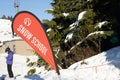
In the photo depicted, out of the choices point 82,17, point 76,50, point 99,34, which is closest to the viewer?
point 99,34

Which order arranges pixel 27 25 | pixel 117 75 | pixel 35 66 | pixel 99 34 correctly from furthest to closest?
1. pixel 35 66
2. pixel 99 34
3. pixel 117 75
4. pixel 27 25

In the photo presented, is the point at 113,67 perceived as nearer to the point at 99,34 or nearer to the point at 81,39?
the point at 99,34

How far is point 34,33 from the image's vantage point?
A: 8.34m

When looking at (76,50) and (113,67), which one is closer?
(113,67)

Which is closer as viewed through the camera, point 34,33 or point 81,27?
point 34,33

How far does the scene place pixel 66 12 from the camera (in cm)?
2255

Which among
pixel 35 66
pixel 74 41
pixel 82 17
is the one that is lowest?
pixel 35 66

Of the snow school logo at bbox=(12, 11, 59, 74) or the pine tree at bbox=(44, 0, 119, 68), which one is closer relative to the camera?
the snow school logo at bbox=(12, 11, 59, 74)

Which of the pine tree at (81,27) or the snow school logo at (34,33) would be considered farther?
the pine tree at (81,27)

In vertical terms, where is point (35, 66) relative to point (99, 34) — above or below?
below

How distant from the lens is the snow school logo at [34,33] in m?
8.26

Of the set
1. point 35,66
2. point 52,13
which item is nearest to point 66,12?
point 52,13

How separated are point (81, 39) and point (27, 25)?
41.0 feet

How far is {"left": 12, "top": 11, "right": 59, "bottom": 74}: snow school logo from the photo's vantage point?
27.1ft
